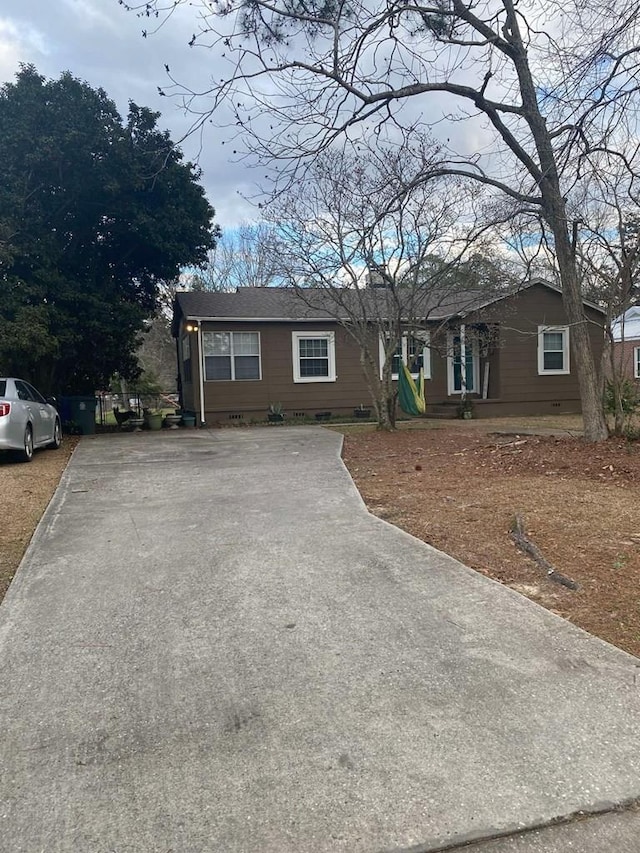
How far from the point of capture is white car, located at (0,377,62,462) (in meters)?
9.02

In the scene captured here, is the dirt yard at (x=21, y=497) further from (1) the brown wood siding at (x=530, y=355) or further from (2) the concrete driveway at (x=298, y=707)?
(1) the brown wood siding at (x=530, y=355)

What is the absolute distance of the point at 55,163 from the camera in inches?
538

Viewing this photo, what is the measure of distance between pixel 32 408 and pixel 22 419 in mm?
728

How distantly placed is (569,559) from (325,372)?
14661mm

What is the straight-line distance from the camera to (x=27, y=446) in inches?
383

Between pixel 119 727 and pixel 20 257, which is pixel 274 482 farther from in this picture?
pixel 20 257

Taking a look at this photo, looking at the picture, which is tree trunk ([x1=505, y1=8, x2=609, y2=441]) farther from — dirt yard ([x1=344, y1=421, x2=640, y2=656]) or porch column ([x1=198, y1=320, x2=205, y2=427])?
porch column ([x1=198, y1=320, x2=205, y2=427])

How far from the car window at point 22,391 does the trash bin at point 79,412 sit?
5424mm

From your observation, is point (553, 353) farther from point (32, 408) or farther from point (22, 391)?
point (22, 391)

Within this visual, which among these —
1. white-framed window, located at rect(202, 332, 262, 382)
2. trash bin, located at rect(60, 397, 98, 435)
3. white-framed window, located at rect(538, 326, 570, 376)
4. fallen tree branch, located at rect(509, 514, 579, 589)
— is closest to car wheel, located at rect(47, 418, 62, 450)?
trash bin, located at rect(60, 397, 98, 435)

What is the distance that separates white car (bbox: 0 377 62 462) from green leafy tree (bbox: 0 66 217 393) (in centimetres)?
250

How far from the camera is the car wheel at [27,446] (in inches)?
379

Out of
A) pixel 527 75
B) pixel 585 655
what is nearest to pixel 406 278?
pixel 527 75

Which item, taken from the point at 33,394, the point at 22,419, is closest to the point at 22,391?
the point at 33,394
